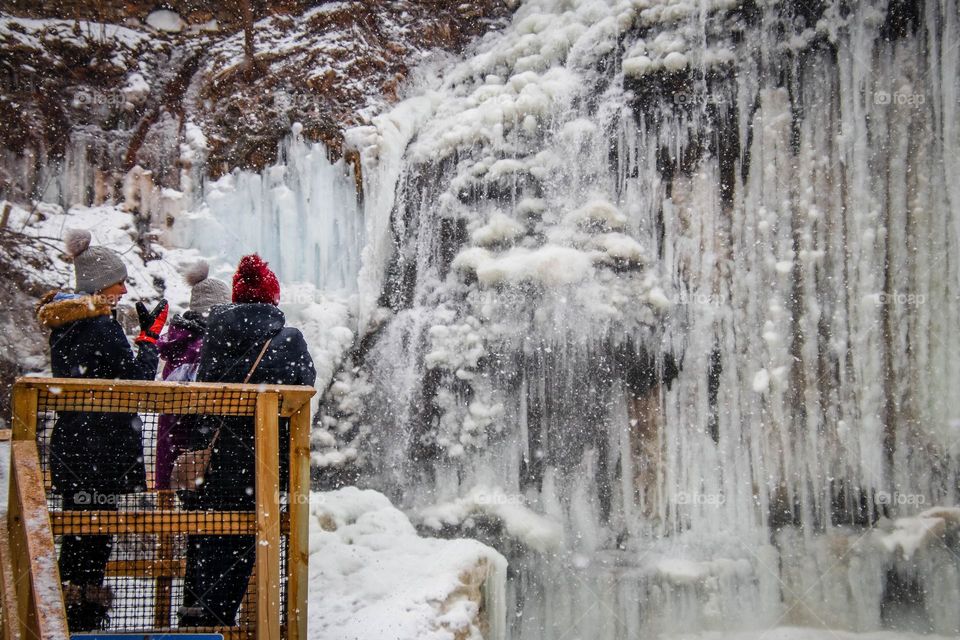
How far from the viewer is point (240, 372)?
2.65m

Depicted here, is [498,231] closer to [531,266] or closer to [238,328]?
[531,266]

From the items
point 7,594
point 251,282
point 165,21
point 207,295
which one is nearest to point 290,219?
point 165,21

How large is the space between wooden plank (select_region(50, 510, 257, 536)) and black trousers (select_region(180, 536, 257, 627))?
102mm

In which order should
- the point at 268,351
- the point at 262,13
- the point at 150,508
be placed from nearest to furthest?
1. the point at 150,508
2. the point at 268,351
3. the point at 262,13

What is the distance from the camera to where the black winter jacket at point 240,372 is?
2.46 metres

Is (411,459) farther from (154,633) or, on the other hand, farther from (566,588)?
(154,633)

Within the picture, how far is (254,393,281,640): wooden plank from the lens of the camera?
2293 millimetres

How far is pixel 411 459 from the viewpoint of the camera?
215 inches

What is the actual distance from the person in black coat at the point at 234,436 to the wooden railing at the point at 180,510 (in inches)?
3.0

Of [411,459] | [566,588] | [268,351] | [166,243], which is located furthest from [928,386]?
[166,243]

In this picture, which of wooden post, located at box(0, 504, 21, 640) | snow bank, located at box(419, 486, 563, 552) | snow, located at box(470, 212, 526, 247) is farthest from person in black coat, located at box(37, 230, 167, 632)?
Answer: snow, located at box(470, 212, 526, 247)

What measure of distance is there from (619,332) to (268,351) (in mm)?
3183

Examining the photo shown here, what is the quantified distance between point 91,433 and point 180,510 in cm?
49

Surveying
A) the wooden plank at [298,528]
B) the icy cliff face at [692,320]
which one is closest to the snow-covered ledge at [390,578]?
the icy cliff face at [692,320]
